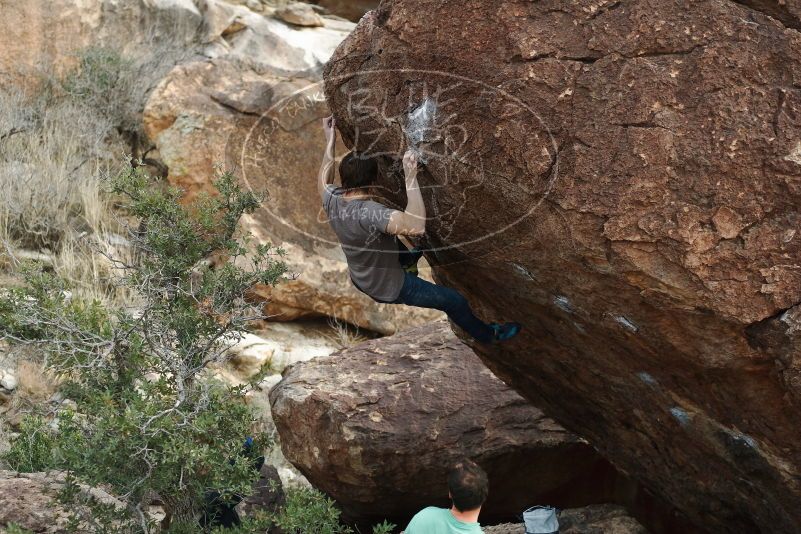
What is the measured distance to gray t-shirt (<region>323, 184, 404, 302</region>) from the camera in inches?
162

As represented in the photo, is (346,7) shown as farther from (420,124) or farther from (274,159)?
(420,124)

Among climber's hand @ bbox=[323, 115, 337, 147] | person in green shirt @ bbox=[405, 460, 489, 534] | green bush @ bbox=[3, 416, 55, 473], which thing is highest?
climber's hand @ bbox=[323, 115, 337, 147]

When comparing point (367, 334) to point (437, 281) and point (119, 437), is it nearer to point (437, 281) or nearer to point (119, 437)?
point (437, 281)

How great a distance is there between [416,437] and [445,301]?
1.48 m

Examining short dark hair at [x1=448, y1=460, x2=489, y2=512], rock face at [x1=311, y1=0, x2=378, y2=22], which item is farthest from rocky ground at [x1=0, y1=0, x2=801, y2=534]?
rock face at [x1=311, y1=0, x2=378, y2=22]

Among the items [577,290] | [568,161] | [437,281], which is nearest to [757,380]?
[577,290]

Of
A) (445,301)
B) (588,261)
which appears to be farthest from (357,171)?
(588,261)

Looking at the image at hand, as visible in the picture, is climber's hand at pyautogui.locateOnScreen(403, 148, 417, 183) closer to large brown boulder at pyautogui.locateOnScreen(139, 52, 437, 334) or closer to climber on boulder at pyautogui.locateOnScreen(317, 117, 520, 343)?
climber on boulder at pyautogui.locateOnScreen(317, 117, 520, 343)

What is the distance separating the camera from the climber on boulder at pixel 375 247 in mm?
4121

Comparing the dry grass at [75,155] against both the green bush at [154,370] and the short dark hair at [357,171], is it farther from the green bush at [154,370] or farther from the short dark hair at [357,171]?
the short dark hair at [357,171]

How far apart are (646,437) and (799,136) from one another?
1.78 meters

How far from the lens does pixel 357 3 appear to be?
507 inches

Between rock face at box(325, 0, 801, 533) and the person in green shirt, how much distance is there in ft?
2.34

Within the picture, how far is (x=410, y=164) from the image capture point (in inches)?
150
